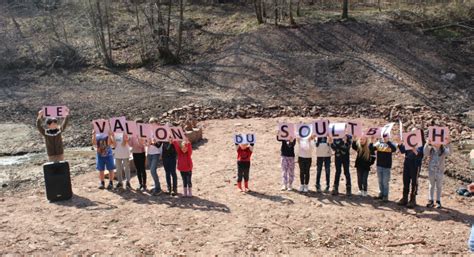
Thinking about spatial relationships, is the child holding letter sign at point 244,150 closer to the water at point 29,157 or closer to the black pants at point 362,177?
the black pants at point 362,177

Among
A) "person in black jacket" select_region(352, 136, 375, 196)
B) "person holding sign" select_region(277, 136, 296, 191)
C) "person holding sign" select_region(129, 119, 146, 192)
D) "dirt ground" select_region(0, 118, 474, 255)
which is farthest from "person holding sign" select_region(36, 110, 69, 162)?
"person in black jacket" select_region(352, 136, 375, 196)

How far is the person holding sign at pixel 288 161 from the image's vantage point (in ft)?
38.3

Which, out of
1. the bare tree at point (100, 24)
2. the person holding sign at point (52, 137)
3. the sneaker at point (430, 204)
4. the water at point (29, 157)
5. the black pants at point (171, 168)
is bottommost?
the sneaker at point (430, 204)

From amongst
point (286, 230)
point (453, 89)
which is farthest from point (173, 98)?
point (286, 230)

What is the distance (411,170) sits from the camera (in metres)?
10.7

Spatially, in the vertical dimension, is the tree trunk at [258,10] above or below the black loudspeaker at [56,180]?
above

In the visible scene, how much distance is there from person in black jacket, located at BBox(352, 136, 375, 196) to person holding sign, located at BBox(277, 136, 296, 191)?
1335mm

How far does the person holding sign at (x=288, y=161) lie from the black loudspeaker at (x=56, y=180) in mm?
4656

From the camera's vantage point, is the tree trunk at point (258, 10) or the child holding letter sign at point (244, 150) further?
the tree trunk at point (258, 10)

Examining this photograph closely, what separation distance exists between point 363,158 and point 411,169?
998 millimetres

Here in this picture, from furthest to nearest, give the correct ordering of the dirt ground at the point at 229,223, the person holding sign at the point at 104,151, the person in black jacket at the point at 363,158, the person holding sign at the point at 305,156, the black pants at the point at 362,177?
the person holding sign at the point at 104,151 → the person holding sign at the point at 305,156 → the black pants at the point at 362,177 → the person in black jacket at the point at 363,158 → the dirt ground at the point at 229,223

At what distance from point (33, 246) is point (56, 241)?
385 mm

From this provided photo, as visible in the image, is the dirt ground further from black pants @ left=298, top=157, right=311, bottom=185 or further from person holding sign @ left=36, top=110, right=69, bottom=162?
person holding sign @ left=36, top=110, right=69, bottom=162

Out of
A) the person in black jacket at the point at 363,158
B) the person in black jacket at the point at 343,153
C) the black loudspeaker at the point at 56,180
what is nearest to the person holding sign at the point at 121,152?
the black loudspeaker at the point at 56,180
